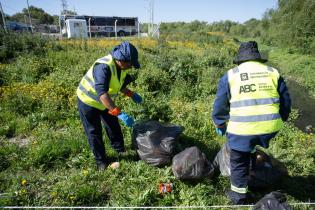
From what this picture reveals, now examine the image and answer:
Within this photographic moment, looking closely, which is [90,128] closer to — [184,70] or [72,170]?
[72,170]

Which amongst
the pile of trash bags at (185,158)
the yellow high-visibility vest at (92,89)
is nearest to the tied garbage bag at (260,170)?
the pile of trash bags at (185,158)

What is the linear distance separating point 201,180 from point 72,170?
1.81 metres

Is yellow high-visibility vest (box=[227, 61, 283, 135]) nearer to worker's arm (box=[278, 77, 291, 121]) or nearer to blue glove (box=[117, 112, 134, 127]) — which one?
worker's arm (box=[278, 77, 291, 121])

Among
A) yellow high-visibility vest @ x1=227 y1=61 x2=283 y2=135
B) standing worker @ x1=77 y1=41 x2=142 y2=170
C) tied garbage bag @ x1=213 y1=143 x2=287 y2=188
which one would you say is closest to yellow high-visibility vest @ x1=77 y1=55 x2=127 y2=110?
standing worker @ x1=77 y1=41 x2=142 y2=170

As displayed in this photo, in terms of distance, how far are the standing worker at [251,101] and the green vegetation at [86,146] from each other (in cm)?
94

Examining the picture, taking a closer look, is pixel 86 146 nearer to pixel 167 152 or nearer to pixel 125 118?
pixel 125 118

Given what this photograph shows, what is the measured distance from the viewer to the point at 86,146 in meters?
4.25

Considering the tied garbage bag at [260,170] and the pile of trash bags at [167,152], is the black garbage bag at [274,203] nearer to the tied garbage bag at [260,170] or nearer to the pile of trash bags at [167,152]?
the tied garbage bag at [260,170]

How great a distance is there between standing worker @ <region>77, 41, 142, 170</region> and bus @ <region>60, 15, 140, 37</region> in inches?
997

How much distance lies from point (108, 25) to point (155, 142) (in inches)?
1090

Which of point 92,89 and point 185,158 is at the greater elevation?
point 92,89

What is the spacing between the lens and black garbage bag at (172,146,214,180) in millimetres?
3365

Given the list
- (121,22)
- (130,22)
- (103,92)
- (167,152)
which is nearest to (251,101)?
(167,152)

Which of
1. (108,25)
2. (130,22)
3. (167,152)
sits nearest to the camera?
(167,152)
